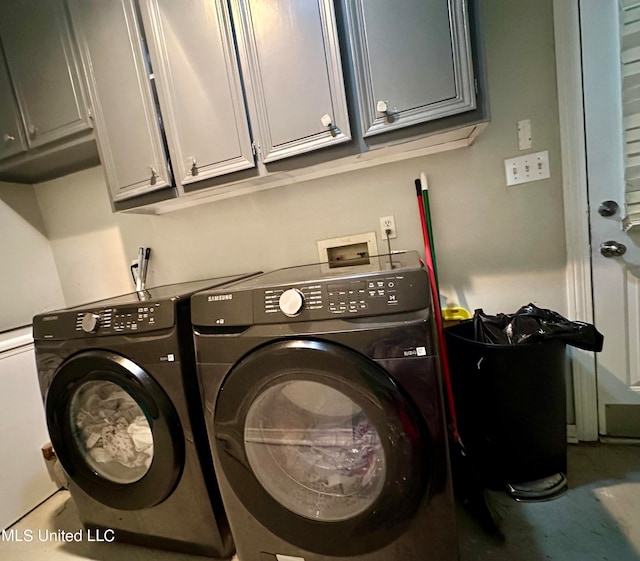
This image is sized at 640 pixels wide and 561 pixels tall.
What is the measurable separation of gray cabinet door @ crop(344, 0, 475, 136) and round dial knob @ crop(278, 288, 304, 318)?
0.66 m

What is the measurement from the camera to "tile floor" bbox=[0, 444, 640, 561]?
3.11ft

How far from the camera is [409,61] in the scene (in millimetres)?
1011

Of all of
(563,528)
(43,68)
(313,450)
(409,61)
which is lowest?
(563,528)

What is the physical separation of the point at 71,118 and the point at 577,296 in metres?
2.34

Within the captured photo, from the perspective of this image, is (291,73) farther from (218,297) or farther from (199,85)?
(218,297)

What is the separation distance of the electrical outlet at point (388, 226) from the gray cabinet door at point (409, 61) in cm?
47

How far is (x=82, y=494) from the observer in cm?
119

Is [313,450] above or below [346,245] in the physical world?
below

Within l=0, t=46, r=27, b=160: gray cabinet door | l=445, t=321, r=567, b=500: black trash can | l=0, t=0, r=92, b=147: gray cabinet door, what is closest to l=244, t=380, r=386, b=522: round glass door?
l=445, t=321, r=567, b=500: black trash can

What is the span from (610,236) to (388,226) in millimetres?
857

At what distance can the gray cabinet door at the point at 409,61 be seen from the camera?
0.96m

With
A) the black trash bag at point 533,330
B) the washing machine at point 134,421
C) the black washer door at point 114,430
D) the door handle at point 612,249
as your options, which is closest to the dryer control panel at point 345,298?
the washing machine at point 134,421

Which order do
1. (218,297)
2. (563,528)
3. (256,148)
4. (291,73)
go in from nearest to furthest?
(218,297) < (563,528) < (291,73) < (256,148)

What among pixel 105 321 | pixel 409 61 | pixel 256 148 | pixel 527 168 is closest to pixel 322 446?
pixel 105 321
